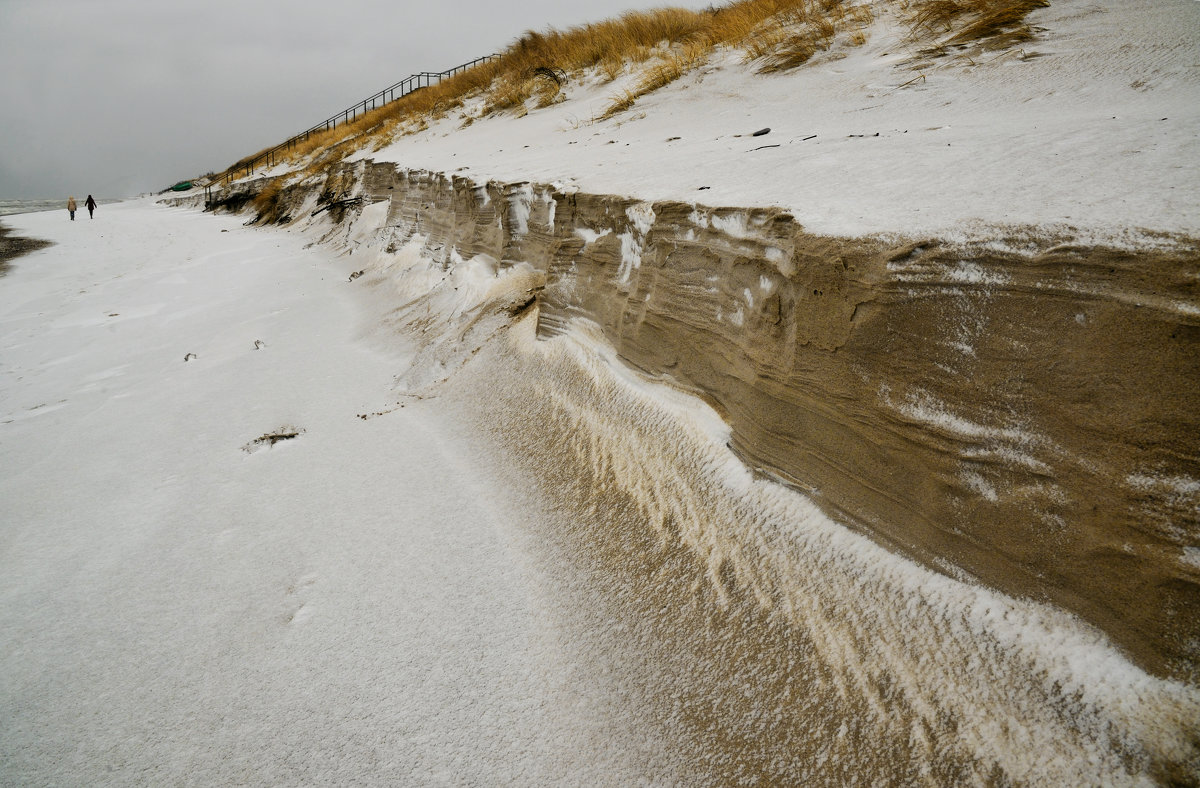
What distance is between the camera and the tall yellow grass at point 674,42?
5.27 m

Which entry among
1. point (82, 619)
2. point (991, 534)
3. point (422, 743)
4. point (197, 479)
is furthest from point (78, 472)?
point (991, 534)

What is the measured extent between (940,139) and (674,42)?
7815 millimetres

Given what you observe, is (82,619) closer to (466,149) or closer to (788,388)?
(788,388)

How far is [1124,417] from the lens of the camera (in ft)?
4.47

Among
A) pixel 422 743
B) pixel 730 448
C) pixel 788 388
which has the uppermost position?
pixel 788 388

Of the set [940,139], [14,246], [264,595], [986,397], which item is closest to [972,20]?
[940,139]

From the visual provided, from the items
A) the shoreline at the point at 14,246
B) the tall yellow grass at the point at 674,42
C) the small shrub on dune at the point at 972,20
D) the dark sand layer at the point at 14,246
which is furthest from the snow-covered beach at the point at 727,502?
the dark sand layer at the point at 14,246

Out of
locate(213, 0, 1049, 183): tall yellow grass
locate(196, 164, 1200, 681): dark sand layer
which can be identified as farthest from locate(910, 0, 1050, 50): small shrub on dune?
locate(196, 164, 1200, 681): dark sand layer

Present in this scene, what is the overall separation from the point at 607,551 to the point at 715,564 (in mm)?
478

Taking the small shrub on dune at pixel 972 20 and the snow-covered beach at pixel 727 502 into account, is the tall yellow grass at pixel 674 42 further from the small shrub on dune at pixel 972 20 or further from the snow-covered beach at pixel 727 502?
the snow-covered beach at pixel 727 502

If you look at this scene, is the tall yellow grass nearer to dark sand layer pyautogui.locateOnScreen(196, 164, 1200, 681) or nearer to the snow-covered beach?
the snow-covered beach

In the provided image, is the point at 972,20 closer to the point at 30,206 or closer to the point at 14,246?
the point at 14,246

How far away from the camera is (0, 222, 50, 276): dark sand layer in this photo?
12039 mm

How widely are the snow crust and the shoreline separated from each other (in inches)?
431
